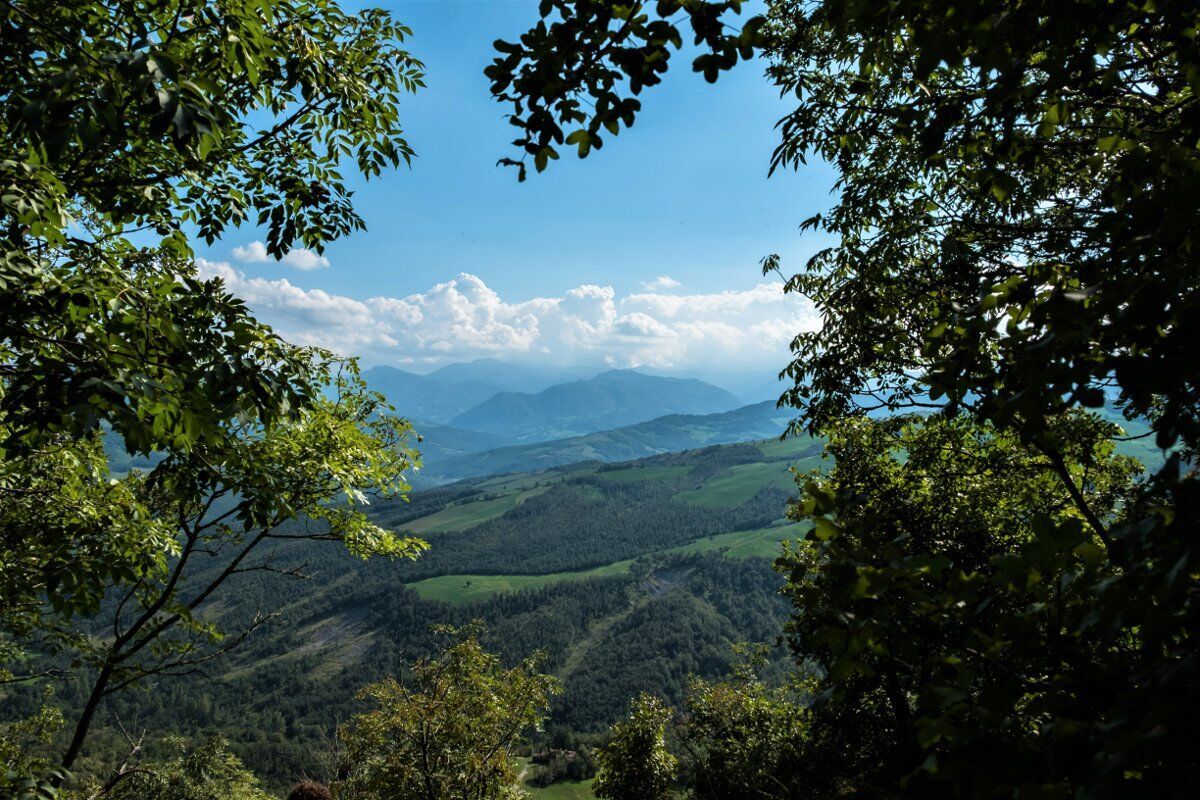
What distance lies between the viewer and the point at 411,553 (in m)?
11.4

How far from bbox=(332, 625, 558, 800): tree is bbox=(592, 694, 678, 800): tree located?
319 inches

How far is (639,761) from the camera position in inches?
934

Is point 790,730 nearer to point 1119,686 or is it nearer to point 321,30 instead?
point 1119,686

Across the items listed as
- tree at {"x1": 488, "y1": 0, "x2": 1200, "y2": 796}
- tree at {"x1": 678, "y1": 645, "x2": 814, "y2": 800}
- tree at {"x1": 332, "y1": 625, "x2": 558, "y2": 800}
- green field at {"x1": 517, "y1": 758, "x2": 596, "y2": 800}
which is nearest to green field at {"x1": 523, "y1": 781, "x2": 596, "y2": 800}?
green field at {"x1": 517, "y1": 758, "x2": 596, "y2": 800}

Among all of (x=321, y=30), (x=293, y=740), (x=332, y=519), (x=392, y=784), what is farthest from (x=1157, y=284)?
(x=293, y=740)

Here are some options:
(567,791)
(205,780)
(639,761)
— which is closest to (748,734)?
(639,761)

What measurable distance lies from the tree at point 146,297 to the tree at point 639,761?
754 inches

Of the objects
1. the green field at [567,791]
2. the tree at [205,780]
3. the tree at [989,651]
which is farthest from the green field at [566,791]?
the tree at [989,651]

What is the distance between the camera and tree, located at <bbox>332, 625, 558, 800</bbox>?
15.0 m

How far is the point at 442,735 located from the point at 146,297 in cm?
1528

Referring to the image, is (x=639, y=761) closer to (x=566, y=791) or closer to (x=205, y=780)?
(x=205, y=780)

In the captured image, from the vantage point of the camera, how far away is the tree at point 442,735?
15.0 metres

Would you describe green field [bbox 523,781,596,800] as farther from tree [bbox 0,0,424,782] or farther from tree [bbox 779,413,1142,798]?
tree [bbox 779,413,1142,798]

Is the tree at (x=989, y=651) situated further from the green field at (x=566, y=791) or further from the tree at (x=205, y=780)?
the green field at (x=566, y=791)
